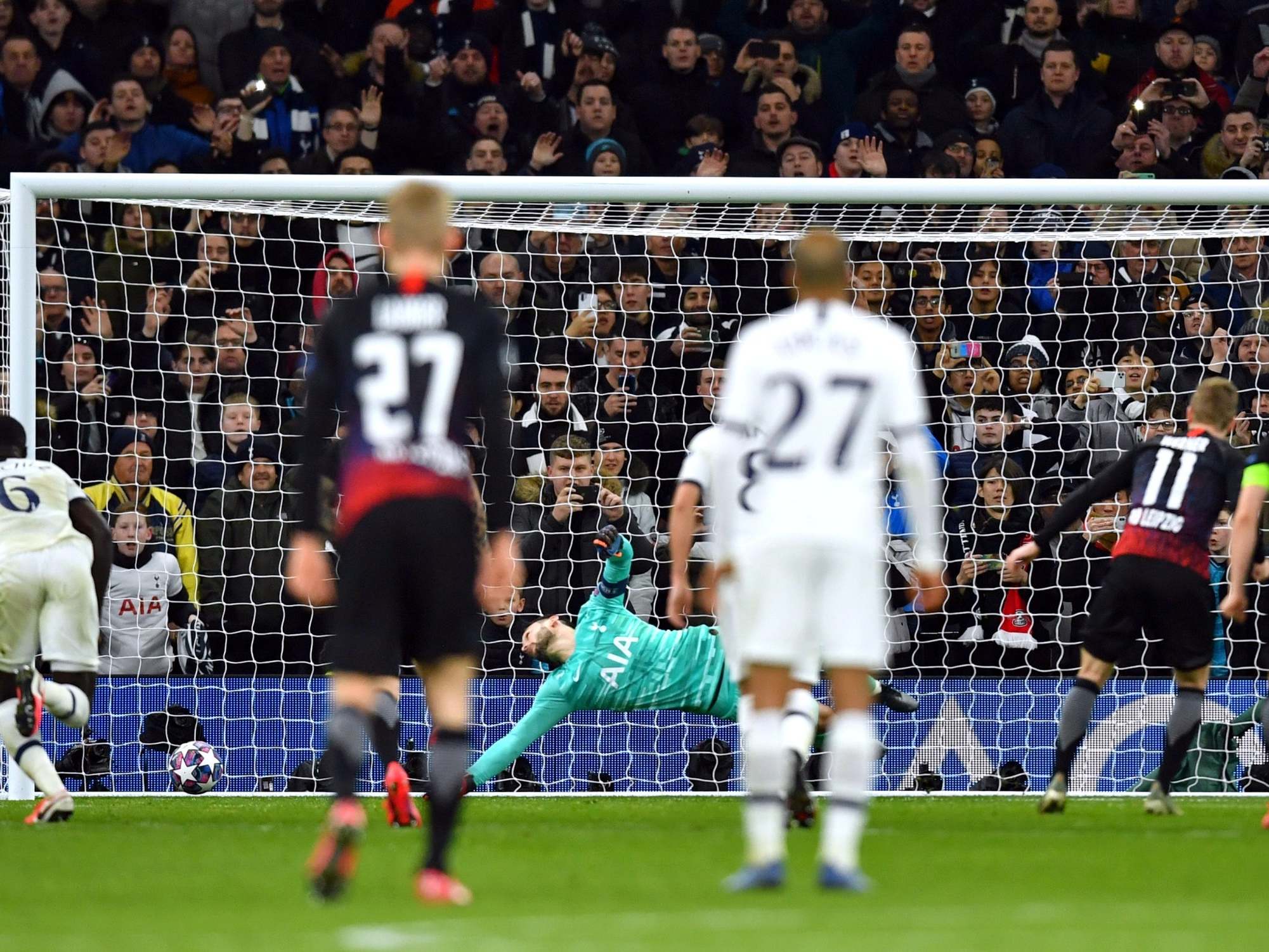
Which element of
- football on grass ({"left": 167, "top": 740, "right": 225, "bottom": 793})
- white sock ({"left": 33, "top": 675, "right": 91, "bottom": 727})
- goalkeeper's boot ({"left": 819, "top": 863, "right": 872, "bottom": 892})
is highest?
goalkeeper's boot ({"left": 819, "top": 863, "right": 872, "bottom": 892})

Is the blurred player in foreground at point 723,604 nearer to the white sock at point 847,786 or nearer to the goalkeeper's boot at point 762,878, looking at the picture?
the white sock at point 847,786

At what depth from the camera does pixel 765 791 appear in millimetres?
5527

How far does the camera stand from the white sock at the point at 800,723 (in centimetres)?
822

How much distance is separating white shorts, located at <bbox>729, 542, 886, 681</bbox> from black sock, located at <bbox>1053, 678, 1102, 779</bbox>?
4.27m

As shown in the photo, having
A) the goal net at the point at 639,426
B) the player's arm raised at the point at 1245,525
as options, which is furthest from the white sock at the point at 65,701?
the player's arm raised at the point at 1245,525

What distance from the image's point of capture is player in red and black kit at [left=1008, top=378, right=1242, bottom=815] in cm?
933

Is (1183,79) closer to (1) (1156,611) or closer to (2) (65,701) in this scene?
(1) (1156,611)

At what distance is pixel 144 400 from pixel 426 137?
343 centimetres

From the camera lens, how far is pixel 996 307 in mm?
13148

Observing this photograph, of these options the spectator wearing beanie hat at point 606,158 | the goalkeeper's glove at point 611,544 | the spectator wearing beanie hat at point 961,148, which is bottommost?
the goalkeeper's glove at point 611,544

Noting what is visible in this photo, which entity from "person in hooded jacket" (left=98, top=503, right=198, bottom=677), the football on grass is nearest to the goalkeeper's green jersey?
the football on grass

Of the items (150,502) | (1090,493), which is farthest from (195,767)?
(1090,493)

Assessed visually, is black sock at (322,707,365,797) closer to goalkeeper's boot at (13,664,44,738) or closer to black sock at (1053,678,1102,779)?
goalkeeper's boot at (13,664,44,738)

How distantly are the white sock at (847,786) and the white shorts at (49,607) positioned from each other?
16.5 feet
